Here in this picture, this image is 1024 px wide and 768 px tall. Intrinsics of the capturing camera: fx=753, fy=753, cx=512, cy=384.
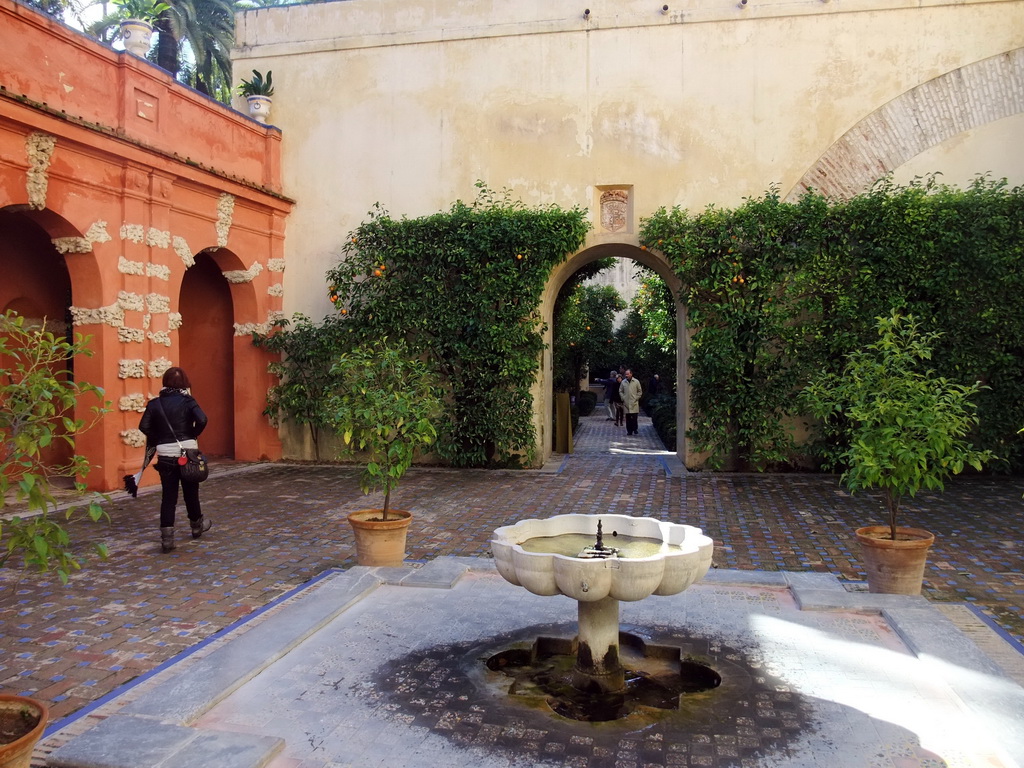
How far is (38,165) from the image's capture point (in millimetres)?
7930

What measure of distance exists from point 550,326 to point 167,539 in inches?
269

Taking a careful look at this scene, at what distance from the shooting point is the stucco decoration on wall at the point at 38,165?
7844 mm

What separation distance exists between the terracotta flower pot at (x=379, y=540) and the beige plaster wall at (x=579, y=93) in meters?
6.24

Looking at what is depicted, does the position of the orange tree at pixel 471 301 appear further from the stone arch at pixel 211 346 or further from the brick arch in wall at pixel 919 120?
the brick arch in wall at pixel 919 120

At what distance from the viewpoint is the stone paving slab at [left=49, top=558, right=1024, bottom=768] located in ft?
9.67

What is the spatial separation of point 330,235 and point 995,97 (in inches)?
388

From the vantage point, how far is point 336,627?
14.5 feet

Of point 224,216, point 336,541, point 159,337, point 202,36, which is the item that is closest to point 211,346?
point 224,216

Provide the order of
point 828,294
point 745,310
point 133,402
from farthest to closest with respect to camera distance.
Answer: point 745,310
point 828,294
point 133,402

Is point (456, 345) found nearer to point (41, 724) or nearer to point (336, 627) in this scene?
point (336, 627)

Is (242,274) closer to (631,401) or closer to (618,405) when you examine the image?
(631,401)

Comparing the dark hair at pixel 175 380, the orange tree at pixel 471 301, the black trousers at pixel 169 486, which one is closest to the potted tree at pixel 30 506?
the black trousers at pixel 169 486

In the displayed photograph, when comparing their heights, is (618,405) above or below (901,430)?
below

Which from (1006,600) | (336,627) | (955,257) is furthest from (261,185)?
(1006,600)
